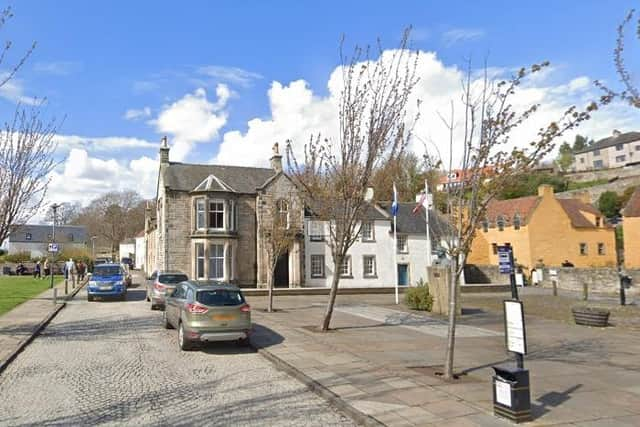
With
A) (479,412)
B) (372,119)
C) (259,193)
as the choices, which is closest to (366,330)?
(372,119)

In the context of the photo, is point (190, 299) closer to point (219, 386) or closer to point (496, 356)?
point (219, 386)

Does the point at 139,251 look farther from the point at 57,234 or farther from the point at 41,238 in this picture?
the point at 41,238

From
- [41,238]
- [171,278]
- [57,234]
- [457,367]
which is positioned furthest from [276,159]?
[41,238]

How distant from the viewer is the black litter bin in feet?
22.5

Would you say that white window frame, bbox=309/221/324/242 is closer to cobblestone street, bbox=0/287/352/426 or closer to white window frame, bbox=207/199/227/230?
white window frame, bbox=207/199/227/230

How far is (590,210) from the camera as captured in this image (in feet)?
164

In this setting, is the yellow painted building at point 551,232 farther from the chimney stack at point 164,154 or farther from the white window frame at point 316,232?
the chimney stack at point 164,154

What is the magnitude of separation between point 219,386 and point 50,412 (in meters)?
2.75

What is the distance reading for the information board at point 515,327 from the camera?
764cm

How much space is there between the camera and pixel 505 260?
881 centimetres

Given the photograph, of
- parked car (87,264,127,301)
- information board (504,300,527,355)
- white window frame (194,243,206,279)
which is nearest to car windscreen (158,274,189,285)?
parked car (87,264,127,301)

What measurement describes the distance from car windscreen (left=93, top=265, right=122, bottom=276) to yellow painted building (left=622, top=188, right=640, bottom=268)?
3955 cm

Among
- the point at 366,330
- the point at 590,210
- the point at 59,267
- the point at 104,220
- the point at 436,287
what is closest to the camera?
the point at 366,330

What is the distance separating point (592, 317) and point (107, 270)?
23714 millimetres
